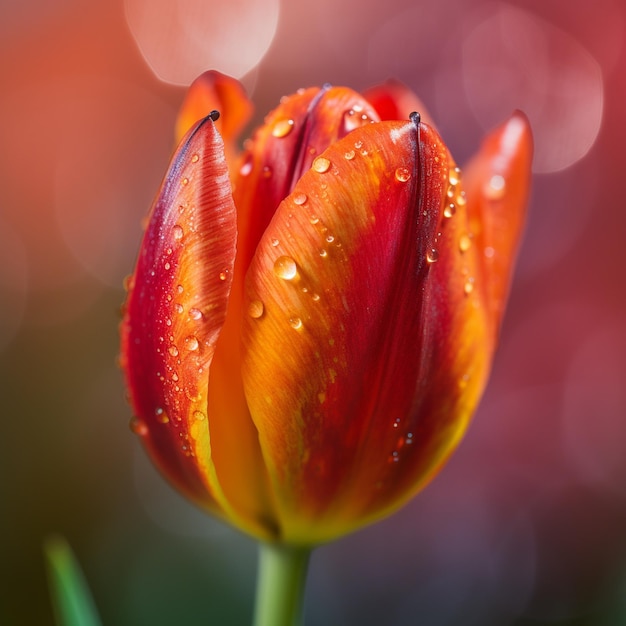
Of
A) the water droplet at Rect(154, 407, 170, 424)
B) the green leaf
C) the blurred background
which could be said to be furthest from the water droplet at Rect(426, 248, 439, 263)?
the blurred background

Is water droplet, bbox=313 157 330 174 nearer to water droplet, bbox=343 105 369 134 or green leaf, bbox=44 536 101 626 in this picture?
water droplet, bbox=343 105 369 134

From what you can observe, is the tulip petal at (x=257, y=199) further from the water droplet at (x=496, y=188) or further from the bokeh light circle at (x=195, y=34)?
the bokeh light circle at (x=195, y=34)

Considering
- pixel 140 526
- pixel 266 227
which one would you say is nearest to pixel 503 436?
pixel 140 526

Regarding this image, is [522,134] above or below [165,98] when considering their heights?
below

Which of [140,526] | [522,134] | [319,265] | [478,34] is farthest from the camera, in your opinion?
[478,34]

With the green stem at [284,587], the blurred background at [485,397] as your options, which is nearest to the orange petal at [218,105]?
the green stem at [284,587]

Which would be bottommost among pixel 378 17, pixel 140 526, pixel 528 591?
pixel 528 591

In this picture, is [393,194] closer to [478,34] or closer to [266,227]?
[266,227]
